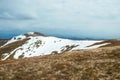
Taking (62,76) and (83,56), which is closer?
(62,76)

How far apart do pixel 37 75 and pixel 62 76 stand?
14.6 ft

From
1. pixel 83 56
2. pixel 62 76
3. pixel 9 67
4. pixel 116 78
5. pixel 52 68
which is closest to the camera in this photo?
pixel 116 78

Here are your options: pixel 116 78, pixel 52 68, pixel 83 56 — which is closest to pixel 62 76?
pixel 52 68

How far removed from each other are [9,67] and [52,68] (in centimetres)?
880

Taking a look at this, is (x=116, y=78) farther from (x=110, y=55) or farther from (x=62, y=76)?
(x=110, y=55)

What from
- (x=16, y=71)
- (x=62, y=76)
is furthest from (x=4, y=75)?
(x=62, y=76)

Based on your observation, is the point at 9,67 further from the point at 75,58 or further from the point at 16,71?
the point at 75,58

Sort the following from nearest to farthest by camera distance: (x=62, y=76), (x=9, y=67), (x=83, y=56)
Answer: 1. (x=62, y=76)
2. (x=9, y=67)
3. (x=83, y=56)

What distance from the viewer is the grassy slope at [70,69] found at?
4306 cm

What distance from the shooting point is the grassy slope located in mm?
43062

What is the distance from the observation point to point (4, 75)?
46.2m

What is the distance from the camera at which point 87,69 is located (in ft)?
149

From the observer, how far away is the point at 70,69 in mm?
46438

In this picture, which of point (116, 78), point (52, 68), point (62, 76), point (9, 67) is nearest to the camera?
point (116, 78)
